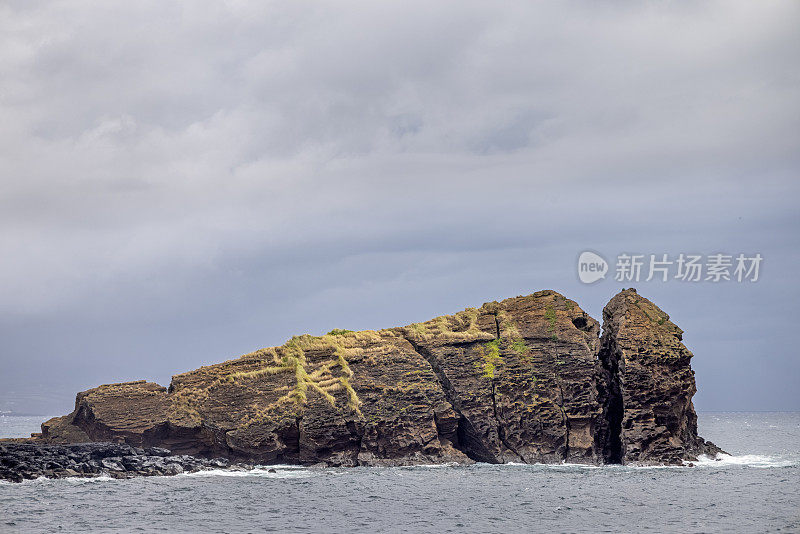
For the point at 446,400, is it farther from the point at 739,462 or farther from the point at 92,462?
Answer: the point at 92,462

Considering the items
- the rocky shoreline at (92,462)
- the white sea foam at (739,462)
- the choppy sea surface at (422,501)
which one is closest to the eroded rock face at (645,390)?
the white sea foam at (739,462)

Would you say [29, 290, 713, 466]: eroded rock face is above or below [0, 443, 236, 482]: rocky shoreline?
above

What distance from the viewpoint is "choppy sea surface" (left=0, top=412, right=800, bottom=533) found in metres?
38.7

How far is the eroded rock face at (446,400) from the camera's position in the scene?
62031 millimetres

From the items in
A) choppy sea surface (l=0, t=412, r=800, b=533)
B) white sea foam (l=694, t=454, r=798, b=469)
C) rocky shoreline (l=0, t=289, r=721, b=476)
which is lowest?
choppy sea surface (l=0, t=412, r=800, b=533)

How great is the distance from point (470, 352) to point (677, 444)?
704 inches

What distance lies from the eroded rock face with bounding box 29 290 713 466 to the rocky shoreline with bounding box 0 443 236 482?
281cm

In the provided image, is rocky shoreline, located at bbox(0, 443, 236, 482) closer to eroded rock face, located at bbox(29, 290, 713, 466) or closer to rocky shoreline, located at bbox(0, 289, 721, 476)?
rocky shoreline, located at bbox(0, 289, 721, 476)

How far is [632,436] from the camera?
2404 inches

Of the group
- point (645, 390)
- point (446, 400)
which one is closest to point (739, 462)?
point (645, 390)

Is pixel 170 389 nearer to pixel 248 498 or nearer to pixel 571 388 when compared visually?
pixel 248 498

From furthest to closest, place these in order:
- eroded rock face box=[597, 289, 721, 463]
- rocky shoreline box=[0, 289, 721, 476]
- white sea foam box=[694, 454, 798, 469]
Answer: white sea foam box=[694, 454, 798, 469] < rocky shoreline box=[0, 289, 721, 476] < eroded rock face box=[597, 289, 721, 463]

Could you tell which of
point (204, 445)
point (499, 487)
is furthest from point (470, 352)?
point (204, 445)

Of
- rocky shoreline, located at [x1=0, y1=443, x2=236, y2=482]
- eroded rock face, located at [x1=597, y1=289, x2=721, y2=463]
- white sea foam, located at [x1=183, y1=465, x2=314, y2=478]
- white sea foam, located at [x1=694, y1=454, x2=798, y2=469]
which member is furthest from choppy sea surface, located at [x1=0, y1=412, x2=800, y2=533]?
white sea foam, located at [x1=694, y1=454, x2=798, y2=469]
